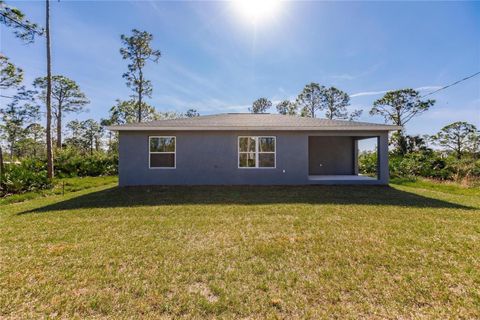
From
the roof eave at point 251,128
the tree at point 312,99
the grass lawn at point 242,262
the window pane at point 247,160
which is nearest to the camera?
the grass lawn at point 242,262

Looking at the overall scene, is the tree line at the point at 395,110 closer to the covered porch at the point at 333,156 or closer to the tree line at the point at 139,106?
the tree line at the point at 139,106

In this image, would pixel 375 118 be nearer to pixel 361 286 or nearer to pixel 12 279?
pixel 361 286

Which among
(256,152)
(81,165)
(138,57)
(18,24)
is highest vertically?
(138,57)

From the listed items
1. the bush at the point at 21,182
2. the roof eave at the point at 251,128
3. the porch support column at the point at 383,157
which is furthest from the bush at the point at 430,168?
the bush at the point at 21,182

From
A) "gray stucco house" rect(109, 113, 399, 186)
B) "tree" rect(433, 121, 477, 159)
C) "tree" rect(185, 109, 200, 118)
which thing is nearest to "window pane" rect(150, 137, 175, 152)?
"gray stucco house" rect(109, 113, 399, 186)

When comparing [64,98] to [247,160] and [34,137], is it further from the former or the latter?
[247,160]

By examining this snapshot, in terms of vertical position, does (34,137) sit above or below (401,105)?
below

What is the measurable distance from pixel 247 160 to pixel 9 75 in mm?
18397

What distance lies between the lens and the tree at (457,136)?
885 inches

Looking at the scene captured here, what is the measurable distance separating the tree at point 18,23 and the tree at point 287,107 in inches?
1063

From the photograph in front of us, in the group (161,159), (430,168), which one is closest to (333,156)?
(430,168)

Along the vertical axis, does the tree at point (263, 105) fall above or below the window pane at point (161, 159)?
above

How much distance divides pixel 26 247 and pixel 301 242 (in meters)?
4.85

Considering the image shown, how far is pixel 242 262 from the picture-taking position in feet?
11.5
